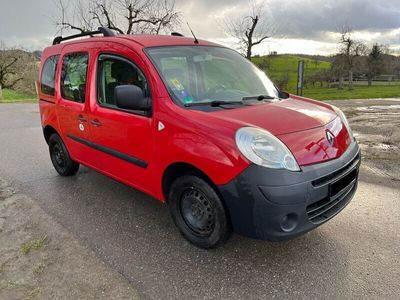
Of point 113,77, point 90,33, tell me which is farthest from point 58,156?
point 113,77

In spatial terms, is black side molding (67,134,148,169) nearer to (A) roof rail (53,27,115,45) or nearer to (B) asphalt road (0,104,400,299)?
(B) asphalt road (0,104,400,299)

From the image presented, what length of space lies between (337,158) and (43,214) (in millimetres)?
3169

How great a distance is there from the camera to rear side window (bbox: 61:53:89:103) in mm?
3992

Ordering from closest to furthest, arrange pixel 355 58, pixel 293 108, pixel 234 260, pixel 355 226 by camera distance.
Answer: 1. pixel 234 260
2. pixel 293 108
3. pixel 355 226
4. pixel 355 58

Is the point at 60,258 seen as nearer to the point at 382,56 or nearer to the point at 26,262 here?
the point at 26,262

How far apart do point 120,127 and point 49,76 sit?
219 cm

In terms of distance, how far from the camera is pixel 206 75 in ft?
11.2

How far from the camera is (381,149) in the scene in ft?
20.2

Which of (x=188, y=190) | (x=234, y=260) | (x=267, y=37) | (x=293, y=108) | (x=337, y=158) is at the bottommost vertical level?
(x=234, y=260)

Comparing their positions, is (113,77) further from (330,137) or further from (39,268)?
(330,137)

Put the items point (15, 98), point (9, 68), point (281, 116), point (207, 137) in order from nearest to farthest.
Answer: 1. point (207, 137)
2. point (281, 116)
3. point (15, 98)
4. point (9, 68)

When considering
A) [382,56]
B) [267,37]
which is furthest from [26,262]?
[382,56]

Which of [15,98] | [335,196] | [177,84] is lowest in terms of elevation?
[15,98]

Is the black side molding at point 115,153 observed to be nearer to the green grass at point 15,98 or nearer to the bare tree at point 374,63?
the green grass at point 15,98
